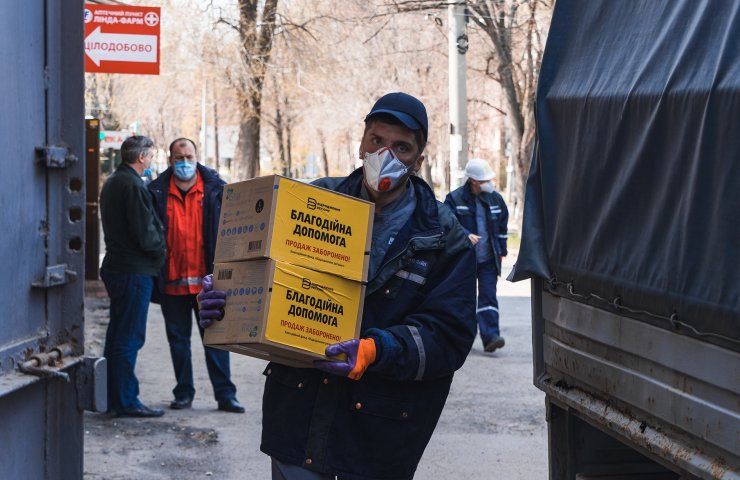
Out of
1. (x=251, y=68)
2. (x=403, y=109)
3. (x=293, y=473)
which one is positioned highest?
(x=251, y=68)

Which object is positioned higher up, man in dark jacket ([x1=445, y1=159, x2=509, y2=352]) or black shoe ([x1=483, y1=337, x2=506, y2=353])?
man in dark jacket ([x1=445, y1=159, x2=509, y2=352])

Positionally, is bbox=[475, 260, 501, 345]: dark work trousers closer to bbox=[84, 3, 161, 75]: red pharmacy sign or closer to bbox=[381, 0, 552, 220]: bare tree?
bbox=[84, 3, 161, 75]: red pharmacy sign

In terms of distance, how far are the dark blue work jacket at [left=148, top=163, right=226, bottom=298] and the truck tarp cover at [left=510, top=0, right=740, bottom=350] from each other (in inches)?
162

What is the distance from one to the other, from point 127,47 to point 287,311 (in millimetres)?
8916

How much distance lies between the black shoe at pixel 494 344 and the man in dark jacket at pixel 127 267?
3.95m

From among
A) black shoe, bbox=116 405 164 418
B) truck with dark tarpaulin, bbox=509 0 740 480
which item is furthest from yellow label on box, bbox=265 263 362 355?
black shoe, bbox=116 405 164 418

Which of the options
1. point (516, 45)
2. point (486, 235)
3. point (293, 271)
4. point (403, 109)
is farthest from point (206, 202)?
point (516, 45)

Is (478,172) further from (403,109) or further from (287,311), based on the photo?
(287,311)

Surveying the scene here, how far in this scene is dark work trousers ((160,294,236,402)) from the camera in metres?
8.62

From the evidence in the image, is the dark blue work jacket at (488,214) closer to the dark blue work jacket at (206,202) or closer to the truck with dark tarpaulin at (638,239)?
the dark blue work jacket at (206,202)

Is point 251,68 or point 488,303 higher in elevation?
point 251,68

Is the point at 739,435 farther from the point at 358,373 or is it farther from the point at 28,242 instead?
the point at 28,242

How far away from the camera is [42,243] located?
380cm

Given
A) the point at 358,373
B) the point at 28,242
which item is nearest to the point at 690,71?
the point at 358,373
